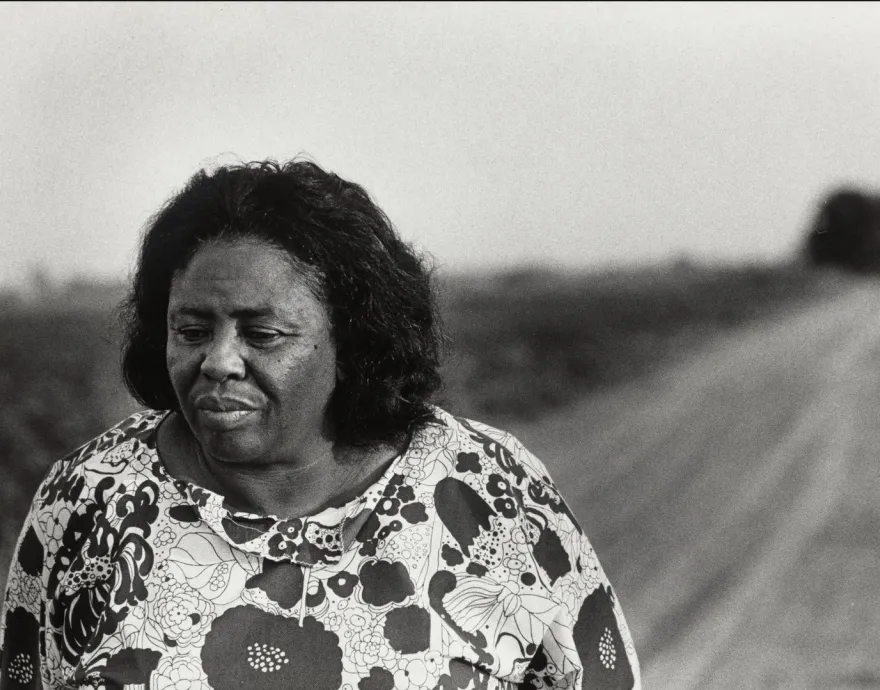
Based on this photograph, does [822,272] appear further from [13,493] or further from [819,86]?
[13,493]

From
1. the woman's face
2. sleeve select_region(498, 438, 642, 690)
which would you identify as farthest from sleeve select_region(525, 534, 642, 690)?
the woman's face

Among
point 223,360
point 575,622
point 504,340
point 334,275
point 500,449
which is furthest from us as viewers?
point 504,340

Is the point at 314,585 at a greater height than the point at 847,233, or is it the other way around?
the point at 847,233

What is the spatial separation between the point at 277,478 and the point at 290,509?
6cm

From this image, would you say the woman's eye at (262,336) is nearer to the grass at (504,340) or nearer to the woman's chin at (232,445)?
the woman's chin at (232,445)

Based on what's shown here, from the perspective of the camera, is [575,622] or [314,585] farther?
[575,622]

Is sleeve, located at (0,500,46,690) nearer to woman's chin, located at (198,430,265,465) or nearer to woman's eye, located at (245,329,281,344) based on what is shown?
woman's chin, located at (198,430,265,465)

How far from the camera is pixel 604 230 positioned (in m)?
2.67

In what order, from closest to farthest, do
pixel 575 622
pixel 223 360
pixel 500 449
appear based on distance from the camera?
pixel 223 360, pixel 575 622, pixel 500 449

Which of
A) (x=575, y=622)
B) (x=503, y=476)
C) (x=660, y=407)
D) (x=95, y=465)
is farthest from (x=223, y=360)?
(x=660, y=407)

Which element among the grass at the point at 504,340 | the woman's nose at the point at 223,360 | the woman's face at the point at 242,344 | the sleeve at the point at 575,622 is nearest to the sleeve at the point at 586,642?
the sleeve at the point at 575,622

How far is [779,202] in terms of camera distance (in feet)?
8.39

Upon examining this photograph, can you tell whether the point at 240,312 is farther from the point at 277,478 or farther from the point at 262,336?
the point at 277,478

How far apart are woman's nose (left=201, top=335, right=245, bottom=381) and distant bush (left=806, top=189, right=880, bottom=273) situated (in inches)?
62.4
